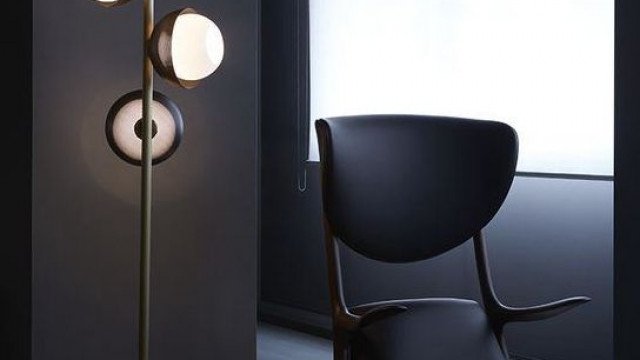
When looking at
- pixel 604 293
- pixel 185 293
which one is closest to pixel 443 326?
pixel 185 293

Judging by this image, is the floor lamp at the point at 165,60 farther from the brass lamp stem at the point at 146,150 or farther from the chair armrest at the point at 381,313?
the chair armrest at the point at 381,313

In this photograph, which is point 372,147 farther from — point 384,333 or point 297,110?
point 297,110

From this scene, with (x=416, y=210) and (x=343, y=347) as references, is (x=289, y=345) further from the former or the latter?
(x=343, y=347)

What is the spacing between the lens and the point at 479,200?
6.62 feet

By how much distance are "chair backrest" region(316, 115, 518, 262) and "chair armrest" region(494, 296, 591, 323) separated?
8.3 inches

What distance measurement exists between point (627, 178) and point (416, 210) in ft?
1.51

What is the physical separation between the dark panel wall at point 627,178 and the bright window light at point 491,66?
1.37 meters

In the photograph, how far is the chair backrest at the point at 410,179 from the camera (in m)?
1.89

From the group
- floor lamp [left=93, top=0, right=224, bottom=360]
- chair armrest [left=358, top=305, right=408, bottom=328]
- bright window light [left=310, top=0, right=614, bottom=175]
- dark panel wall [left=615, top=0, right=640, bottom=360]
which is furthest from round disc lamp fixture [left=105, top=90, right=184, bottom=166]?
bright window light [left=310, top=0, right=614, bottom=175]

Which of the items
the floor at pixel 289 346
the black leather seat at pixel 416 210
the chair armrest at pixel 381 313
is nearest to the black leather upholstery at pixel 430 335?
the black leather seat at pixel 416 210

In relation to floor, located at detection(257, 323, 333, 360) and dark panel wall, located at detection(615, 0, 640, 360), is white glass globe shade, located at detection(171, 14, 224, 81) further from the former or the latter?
floor, located at detection(257, 323, 333, 360)

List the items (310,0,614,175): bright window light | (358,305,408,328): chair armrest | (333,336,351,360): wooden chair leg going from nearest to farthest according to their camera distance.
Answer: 1. (358,305,408,328): chair armrest
2. (333,336,351,360): wooden chair leg
3. (310,0,614,175): bright window light

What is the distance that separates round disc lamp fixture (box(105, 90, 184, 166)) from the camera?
2.33 meters

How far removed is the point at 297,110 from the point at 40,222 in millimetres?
2528
